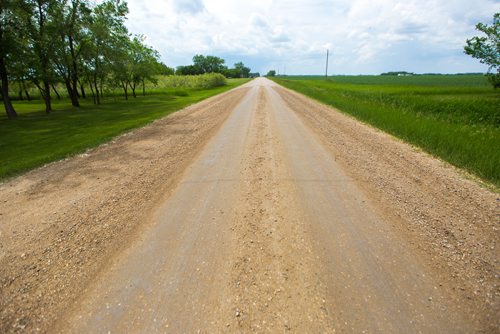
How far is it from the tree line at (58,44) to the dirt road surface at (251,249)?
1841cm

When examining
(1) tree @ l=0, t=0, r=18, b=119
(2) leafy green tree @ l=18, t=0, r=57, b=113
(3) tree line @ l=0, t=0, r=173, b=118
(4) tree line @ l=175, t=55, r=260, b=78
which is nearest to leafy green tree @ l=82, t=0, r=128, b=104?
(3) tree line @ l=0, t=0, r=173, b=118

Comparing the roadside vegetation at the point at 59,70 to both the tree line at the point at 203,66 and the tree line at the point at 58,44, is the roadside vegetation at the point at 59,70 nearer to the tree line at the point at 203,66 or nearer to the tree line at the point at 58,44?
the tree line at the point at 58,44

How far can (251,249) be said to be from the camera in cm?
359

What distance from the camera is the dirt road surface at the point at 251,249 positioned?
2580 millimetres

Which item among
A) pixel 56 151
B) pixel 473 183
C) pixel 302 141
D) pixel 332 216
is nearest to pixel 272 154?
pixel 302 141

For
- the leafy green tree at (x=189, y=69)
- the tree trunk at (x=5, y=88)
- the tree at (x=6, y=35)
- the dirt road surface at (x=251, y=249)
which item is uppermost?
the leafy green tree at (x=189, y=69)

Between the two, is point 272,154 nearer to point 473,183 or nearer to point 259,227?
point 259,227

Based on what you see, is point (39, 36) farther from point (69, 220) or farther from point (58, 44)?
point (69, 220)

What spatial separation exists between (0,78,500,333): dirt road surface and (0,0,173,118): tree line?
60.4 feet

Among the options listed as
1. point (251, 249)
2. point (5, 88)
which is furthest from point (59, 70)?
point (251, 249)

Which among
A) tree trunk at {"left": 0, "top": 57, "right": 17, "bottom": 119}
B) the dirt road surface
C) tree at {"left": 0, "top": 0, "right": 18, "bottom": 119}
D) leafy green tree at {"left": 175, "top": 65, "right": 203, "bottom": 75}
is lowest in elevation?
the dirt road surface

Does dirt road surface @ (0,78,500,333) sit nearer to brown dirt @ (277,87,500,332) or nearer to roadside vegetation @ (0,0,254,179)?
brown dirt @ (277,87,500,332)

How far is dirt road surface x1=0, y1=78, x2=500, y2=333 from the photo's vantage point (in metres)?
2.58

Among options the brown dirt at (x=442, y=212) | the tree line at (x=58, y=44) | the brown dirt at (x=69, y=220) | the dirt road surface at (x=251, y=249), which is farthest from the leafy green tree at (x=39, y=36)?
the brown dirt at (x=442, y=212)
